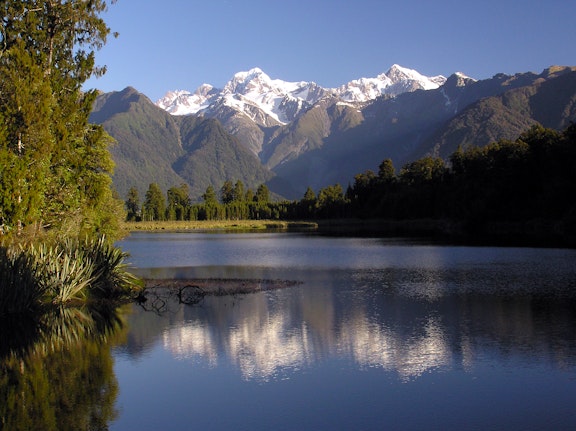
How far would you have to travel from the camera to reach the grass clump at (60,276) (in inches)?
1017

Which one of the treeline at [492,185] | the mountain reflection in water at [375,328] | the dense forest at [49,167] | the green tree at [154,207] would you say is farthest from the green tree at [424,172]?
the dense forest at [49,167]

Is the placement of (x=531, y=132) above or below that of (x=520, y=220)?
above

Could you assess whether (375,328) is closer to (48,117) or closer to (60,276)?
(60,276)

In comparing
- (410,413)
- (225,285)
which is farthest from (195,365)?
(225,285)

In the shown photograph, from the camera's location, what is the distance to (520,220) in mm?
106062

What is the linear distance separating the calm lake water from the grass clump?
410 cm

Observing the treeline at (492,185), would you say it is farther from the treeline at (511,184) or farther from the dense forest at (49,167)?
the dense forest at (49,167)

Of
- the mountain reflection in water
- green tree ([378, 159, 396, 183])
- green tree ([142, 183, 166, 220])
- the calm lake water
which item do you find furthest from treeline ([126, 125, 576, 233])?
the calm lake water

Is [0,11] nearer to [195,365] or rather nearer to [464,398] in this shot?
[195,365]

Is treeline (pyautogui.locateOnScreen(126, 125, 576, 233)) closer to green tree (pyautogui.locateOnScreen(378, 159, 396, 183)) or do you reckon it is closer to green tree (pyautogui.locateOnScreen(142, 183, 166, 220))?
green tree (pyautogui.locateOnScreen(378, 159, 396, 183))

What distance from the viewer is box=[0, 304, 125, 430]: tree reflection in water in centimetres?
1378

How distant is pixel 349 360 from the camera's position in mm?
18641

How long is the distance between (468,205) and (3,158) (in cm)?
9846

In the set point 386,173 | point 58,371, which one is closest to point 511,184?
point 386,173
